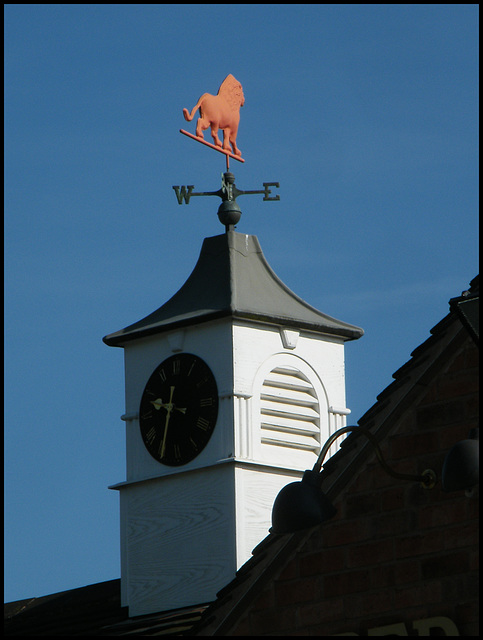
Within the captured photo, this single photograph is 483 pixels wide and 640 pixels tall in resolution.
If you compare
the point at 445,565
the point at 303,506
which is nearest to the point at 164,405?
the point at 445,565

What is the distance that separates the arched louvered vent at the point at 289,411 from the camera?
66.9 feet

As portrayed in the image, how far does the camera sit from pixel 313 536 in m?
13.1

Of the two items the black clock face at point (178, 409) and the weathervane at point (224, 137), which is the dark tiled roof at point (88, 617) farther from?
the weathervane at point (224, 137)

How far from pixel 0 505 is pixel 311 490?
2.10 meters

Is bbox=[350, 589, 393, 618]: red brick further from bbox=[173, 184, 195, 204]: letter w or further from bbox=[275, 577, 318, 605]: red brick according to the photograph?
bbox=[173, 184, 195, 204]: letter w

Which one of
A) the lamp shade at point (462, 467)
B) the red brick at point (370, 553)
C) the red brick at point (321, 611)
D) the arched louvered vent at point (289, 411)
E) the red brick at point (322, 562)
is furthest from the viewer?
the arched louvered vent at point (289, 411)

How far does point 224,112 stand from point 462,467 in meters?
11.6

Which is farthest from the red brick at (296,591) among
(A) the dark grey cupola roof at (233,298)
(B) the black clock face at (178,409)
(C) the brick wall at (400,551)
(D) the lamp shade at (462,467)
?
(A) the dark grey cupola roof at (233,298)

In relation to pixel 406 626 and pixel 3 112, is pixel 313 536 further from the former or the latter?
pixel 3 112

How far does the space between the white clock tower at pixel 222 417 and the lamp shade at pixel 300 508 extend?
7651 mm

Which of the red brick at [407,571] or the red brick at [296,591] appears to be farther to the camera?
the red brick at [296,591]

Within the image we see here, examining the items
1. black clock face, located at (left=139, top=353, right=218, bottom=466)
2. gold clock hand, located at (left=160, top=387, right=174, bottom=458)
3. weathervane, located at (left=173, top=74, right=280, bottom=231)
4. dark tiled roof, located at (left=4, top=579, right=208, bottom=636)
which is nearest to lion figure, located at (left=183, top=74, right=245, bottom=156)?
weathervane, located at (left=173, top=74, right=280, bottom=231)

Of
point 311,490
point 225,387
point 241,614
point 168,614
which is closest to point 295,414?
point 225,387

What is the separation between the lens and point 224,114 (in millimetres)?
21594
